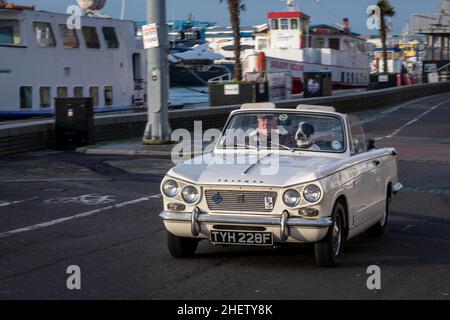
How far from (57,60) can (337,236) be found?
24030 millimetres

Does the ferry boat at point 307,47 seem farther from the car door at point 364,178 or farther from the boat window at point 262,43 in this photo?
the car door at point 364,178

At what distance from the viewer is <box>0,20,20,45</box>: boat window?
96.8 feet

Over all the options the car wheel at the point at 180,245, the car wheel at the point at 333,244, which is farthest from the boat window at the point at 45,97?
the car wheel at the point at 333,244

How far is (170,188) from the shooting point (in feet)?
28.5

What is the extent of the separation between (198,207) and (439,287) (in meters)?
2.37

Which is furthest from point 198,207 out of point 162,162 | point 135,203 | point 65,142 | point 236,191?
point 65,142

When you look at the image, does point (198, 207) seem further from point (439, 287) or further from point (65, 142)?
point (65, 142)

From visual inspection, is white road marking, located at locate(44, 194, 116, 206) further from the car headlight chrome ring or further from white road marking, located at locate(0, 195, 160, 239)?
the car headlight chrome ring

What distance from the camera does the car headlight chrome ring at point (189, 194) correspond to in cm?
849

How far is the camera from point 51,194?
14.1 m

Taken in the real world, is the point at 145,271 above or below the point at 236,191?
below

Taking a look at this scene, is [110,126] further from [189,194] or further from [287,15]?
[287,15]

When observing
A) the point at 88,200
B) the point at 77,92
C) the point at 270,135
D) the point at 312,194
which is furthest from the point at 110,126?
the point at 312,194
